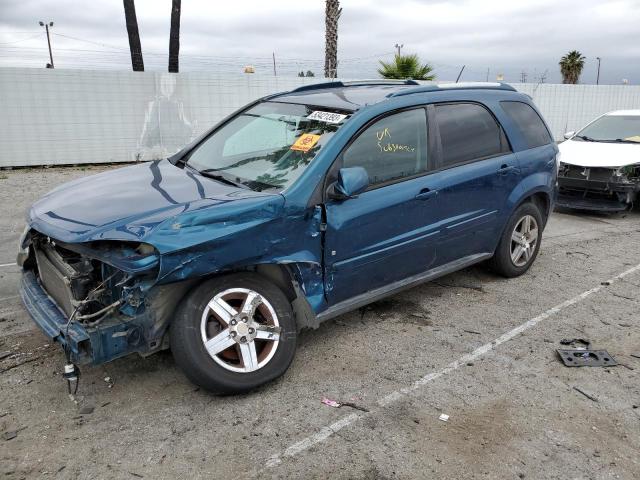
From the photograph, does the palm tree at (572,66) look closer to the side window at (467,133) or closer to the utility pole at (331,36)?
the utility pole at (331,36)

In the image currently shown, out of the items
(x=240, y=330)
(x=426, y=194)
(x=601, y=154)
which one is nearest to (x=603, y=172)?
(x=601, y=154)

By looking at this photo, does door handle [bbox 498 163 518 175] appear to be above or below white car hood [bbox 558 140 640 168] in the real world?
above

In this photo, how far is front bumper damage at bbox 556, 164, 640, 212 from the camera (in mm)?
7801

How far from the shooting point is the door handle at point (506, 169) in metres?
4.74

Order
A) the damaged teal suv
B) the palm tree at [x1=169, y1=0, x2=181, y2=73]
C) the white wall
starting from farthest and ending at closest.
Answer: the palm tree at [x1=169, y1=0, x2=181, y2=73] → the white wall → the damaged teal suv

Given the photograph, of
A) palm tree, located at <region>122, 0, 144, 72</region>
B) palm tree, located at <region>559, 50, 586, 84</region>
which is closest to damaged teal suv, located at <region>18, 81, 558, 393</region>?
palm tree, located at <region>122, 0, 144, 72</region>

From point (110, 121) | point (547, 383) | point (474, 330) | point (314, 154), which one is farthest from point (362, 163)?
point (110, 121)

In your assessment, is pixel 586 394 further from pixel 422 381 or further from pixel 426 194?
pixel 426 194

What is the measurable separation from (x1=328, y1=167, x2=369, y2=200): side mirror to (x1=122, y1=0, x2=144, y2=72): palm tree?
40.3ft

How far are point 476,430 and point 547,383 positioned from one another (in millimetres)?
777

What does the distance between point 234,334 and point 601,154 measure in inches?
285

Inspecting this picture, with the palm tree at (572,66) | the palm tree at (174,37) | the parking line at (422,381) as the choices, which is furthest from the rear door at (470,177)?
the palm tree at (572,66)

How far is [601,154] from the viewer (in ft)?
26.9

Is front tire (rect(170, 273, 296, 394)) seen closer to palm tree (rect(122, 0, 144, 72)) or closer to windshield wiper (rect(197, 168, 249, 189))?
windshield wiper (rect(197, 168, 249, 189))
